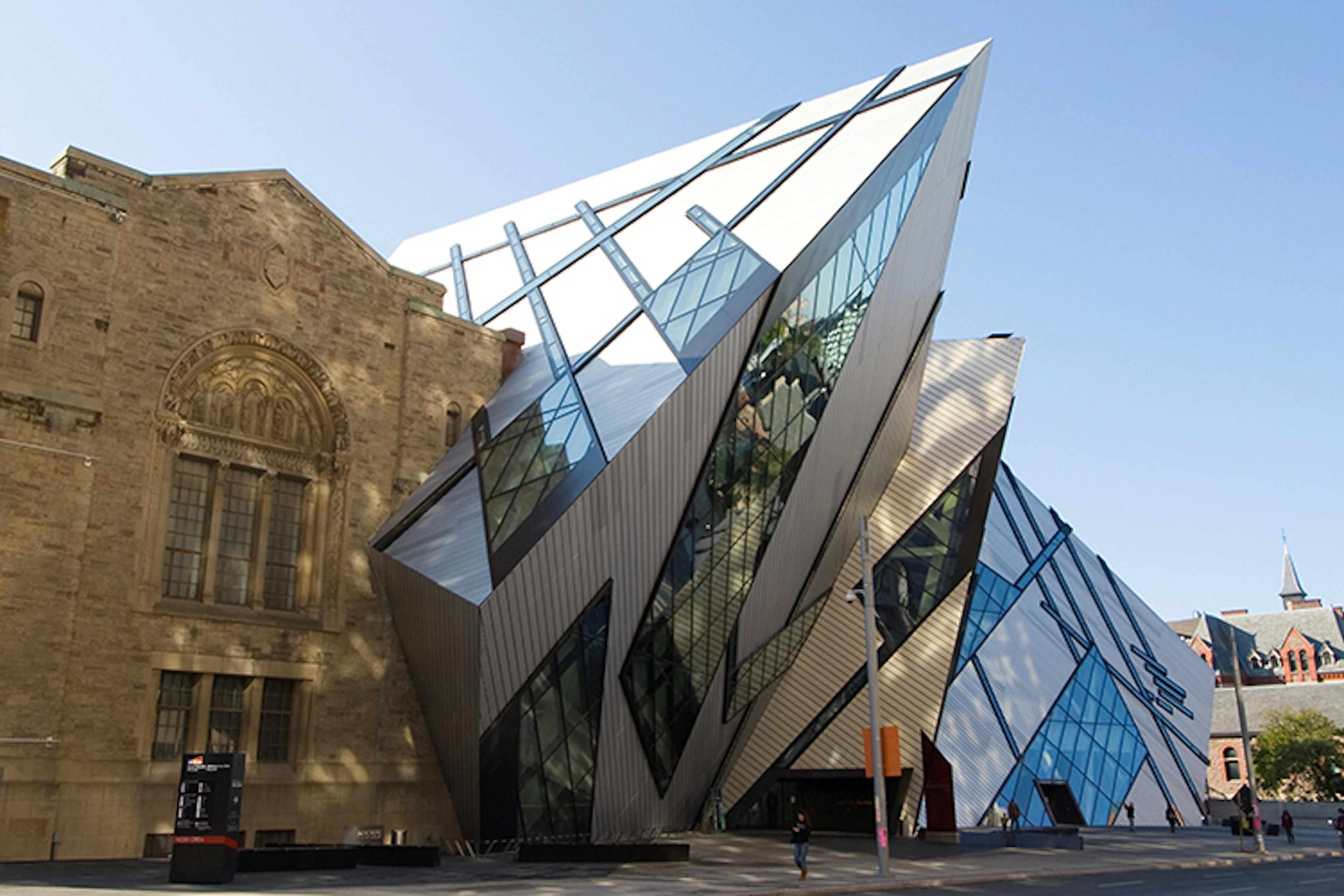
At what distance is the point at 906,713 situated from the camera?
34312mm

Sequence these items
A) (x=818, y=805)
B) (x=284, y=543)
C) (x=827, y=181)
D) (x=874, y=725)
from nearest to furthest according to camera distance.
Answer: (x=874, y=725), (x=284, y=543), (x=827, y=181), (x=818, y=805)

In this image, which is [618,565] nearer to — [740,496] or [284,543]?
[740,496]

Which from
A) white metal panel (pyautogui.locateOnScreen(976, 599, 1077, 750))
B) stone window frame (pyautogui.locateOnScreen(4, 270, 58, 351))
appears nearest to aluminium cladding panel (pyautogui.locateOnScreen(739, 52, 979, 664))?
white metal panel (pyautogui.locateOnScreen(976, 599, 1077, 750))

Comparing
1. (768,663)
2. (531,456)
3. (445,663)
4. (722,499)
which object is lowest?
(445,663)

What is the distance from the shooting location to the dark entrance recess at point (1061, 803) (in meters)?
38.9

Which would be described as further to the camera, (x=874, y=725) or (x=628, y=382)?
(x=628, y=382)

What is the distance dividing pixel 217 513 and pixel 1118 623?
42.9 metres

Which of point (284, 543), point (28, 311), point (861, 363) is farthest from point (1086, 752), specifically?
point (28, 311)

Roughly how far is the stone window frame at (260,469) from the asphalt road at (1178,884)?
15.4 meters

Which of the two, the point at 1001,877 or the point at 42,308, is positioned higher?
the point at 42,308

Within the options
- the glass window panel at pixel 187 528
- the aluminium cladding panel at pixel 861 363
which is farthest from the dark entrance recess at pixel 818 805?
the glass window panel at pixel 187 528

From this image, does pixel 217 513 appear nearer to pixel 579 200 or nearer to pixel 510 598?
pixel 510 598

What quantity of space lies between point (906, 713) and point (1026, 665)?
9259 mm

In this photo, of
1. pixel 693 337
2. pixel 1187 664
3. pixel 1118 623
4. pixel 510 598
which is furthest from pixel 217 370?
pixel 1187 664
